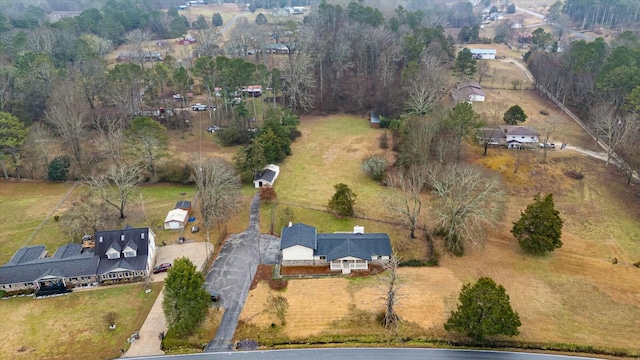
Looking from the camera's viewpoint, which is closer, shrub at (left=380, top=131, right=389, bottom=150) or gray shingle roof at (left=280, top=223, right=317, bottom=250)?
gray shingle roof at (left=280, top=223, right=317, bottom=250)

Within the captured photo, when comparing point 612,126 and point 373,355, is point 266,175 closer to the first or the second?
point 373,355

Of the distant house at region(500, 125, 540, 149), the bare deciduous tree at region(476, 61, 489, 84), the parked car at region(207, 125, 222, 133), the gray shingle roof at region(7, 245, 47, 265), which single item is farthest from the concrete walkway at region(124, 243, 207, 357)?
the bare deciduous tree at region(476, 61, 489, 84)

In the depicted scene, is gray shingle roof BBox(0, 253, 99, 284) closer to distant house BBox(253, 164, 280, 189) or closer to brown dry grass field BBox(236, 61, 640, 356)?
brown dry grass field BBox(236, 61, 640, 356)

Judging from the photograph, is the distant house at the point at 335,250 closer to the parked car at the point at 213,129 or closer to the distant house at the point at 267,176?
the distant house at the point at 267,176

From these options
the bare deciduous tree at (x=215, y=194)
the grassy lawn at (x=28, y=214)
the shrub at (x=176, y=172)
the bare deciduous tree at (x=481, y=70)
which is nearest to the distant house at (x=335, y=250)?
the bare deciduous tree at (x=215, y=194)

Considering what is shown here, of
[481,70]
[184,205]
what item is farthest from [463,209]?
[481,70]

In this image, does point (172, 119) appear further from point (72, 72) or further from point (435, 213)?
point (435, 213)
